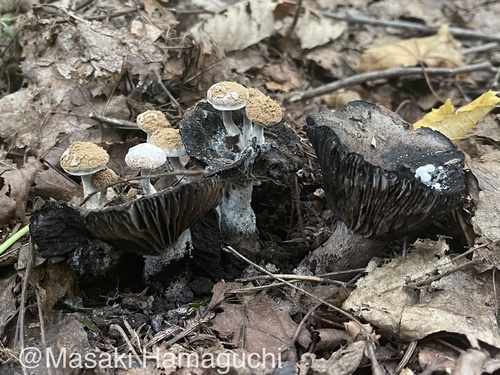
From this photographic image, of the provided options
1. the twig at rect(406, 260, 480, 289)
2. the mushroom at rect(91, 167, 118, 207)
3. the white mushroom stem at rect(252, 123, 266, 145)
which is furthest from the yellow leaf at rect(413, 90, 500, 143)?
the mushroom at rect(91, 167, 118, 207)

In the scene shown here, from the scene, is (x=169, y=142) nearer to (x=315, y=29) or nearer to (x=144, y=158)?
(x=144, y=158)

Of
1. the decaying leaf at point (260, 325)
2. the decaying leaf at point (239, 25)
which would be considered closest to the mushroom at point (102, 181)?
the decaying leaf at point (260, 325)

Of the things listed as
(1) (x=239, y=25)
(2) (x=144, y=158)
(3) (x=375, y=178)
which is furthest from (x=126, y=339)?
(1) (x=239, y=25)

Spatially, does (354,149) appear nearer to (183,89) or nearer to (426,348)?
(426,348)

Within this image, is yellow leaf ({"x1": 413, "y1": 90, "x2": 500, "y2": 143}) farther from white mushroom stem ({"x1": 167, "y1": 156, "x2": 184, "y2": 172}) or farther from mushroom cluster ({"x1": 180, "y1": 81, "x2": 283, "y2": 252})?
white mushroom stem ({"x1": 167, "y1": 156, "x2": 184, "y2": 172})

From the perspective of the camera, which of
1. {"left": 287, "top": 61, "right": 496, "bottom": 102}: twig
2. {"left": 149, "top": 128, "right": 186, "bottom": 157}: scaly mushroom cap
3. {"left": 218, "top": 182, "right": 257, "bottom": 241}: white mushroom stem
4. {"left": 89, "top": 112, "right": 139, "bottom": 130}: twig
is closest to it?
{"left": 149, "top": 128, "right": 186, "bottom": 157}: scaly mushroom cap

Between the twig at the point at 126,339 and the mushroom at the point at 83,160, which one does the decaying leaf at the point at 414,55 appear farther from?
the twig at the point at 126,339

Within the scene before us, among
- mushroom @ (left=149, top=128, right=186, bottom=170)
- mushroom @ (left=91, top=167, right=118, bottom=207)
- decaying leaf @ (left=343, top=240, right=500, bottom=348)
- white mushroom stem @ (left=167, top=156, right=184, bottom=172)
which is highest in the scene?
mushroom @ (left=149, top=128, right=186, bottom=170)

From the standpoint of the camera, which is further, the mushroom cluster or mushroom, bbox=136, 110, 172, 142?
mushroom, bbox=136, 110, 172, 142
